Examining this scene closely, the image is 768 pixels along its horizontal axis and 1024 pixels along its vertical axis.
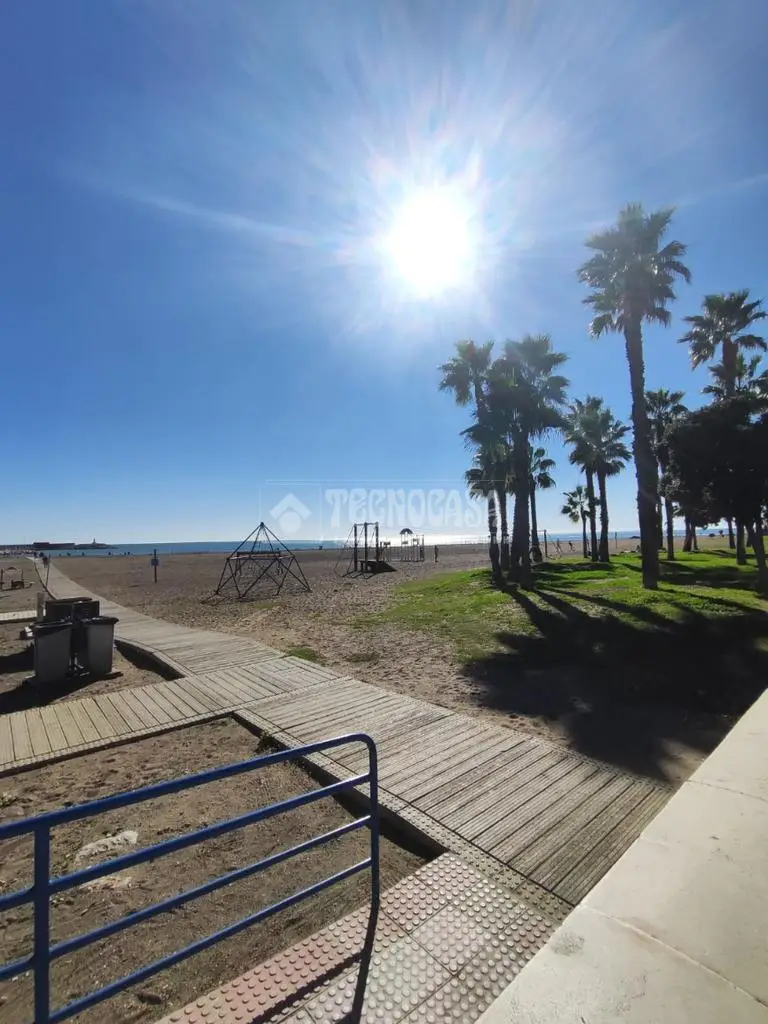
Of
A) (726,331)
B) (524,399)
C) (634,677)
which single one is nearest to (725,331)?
(726,331)

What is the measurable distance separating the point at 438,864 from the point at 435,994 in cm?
100

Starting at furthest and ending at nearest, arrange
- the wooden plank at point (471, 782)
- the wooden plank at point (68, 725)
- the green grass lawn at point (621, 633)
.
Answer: the green grass lawn at point (621, 633)
the wooden plank at point (68, 725)
the wooden plank at point (471, 782)

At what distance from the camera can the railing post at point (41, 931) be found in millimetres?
1870

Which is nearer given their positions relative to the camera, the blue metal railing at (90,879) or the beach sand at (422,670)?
the blue metal railing at (90,879)

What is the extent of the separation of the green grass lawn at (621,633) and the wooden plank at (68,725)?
571 cm

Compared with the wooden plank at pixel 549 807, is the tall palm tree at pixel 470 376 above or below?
above

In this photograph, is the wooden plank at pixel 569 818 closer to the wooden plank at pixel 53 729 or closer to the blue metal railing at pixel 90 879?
the blue metal railing at pixel 90 879

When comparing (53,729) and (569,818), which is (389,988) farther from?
(53,729)

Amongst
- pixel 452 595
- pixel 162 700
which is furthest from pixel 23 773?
pixel 452 595

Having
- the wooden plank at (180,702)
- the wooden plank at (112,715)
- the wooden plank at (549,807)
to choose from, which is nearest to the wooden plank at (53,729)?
the wooden plank at (112,715)

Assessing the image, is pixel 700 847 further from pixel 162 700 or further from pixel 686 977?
pixel 162 700

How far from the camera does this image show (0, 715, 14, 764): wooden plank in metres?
5.33

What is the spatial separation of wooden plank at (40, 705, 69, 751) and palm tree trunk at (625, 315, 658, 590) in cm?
1620

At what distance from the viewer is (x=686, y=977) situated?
6.58ft
